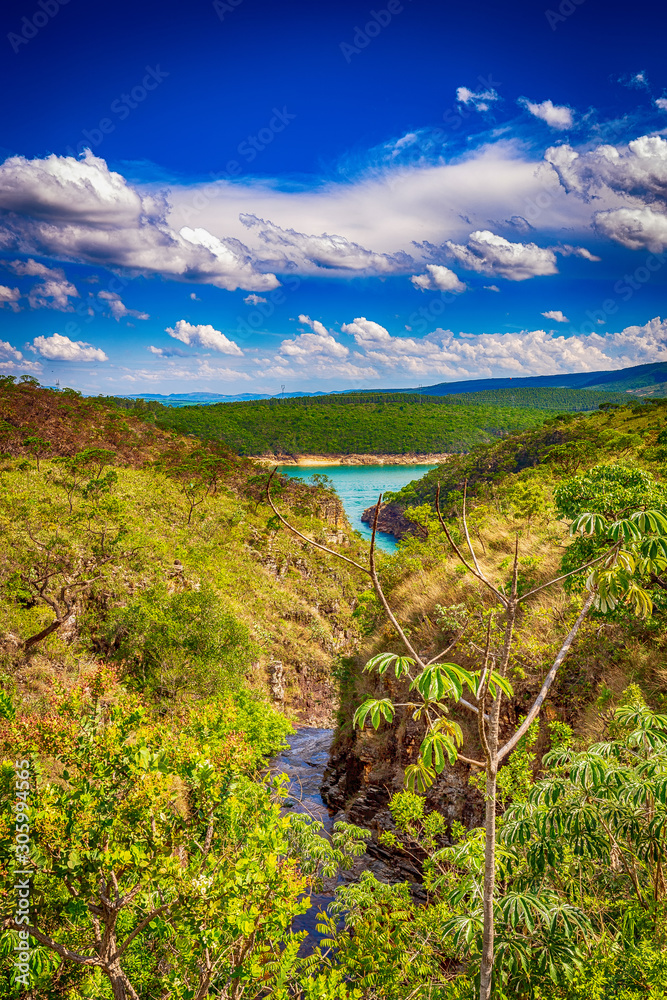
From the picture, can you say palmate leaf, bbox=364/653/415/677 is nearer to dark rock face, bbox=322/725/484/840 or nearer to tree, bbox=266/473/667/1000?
tree, bbox=266/473/667/1000

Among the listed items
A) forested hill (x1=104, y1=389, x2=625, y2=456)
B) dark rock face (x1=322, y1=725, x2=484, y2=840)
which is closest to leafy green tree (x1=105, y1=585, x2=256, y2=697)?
dark rock face (x1=322, y1=725, x2=484, y2=840)

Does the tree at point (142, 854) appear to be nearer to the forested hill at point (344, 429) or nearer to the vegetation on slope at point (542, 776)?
the vegetation on slope at point (542, 776)

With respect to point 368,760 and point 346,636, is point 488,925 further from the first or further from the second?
point 346,636

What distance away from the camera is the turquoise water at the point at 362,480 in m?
92.4

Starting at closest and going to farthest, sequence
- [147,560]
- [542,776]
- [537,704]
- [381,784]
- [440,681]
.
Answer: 1. [440,681]
2. [537,704]
3. [542,776]
4. [381,784]
5. [147,560]

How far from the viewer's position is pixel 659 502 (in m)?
6.14

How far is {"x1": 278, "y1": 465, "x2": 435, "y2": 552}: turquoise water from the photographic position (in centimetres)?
9244

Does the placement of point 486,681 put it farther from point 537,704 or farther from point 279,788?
point 279,788

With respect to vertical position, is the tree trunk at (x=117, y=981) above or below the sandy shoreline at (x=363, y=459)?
below

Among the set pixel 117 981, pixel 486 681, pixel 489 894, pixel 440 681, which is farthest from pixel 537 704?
pixel 117 981

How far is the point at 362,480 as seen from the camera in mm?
121125

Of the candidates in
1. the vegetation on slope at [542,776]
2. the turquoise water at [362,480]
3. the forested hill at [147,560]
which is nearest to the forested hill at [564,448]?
the vegetation on slope at [542,776]

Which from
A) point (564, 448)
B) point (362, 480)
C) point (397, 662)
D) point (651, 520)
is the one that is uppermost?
point (564, 448)

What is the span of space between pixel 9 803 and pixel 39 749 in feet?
3.04
